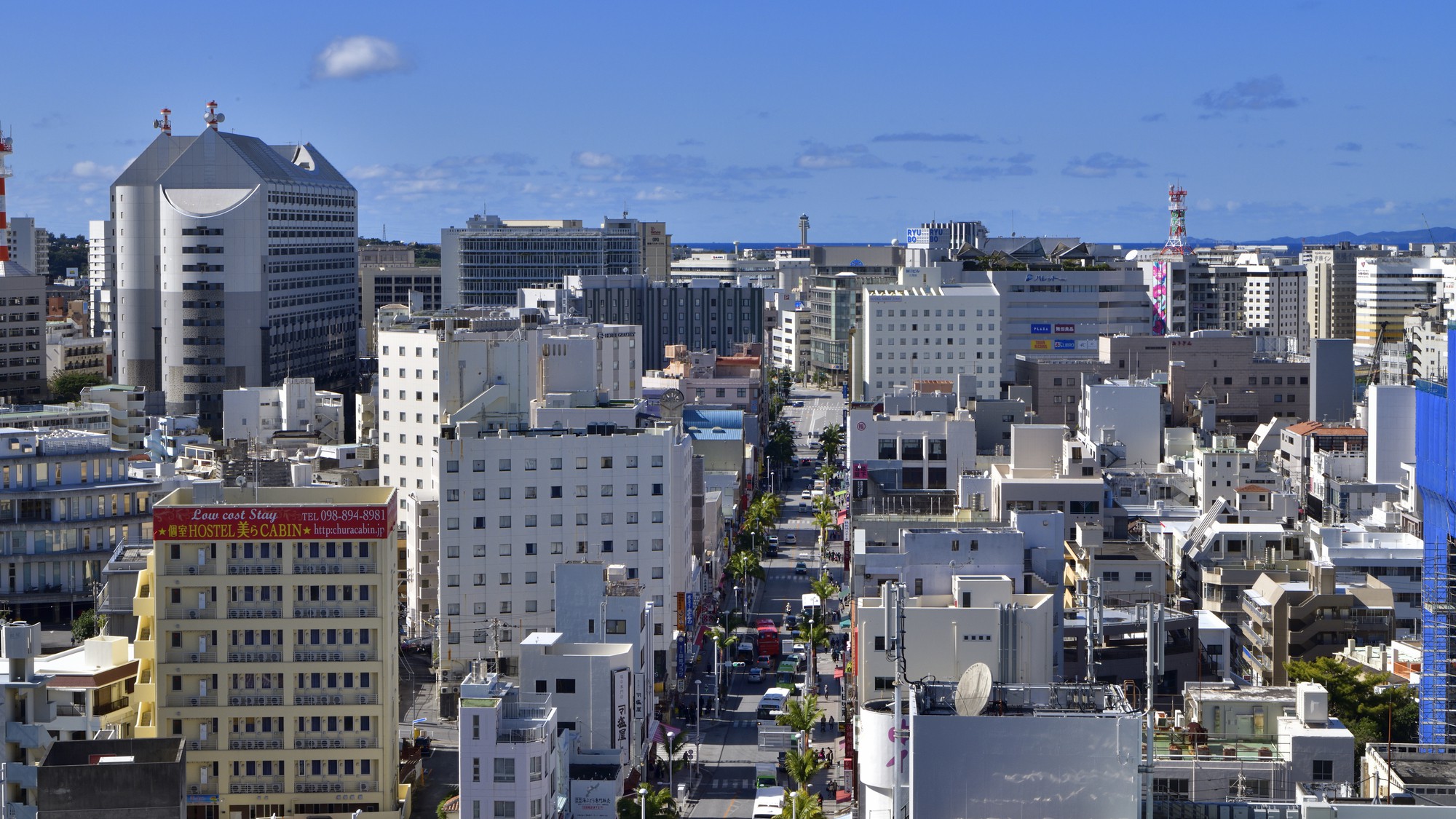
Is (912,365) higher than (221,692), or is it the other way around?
(912,365)

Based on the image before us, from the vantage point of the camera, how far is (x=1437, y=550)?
3981cm

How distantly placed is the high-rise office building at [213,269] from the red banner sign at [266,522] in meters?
79.3

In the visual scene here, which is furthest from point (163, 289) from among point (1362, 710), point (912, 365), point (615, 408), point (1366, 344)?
point (1366, 344)

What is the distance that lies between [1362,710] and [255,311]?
8912cm

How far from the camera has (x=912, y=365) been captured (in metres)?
118

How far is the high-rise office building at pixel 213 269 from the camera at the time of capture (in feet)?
396

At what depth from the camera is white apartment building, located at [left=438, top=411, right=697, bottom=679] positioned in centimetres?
5597

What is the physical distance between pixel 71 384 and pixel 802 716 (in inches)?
3594

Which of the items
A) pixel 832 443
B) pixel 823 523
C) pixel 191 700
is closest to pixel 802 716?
pixel 191 700

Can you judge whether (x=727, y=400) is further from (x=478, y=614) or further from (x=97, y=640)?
(x=97, y=640)

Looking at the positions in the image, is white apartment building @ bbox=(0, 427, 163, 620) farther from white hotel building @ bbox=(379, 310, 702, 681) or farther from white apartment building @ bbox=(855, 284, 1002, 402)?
white apartment building @ bbox=(855, 284, 1002, 402)

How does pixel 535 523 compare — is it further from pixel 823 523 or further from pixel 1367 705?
pixel 823 523

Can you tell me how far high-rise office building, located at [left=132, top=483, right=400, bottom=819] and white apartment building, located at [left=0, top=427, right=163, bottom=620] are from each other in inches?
772

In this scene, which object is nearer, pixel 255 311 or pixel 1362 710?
pixel 1362 710
